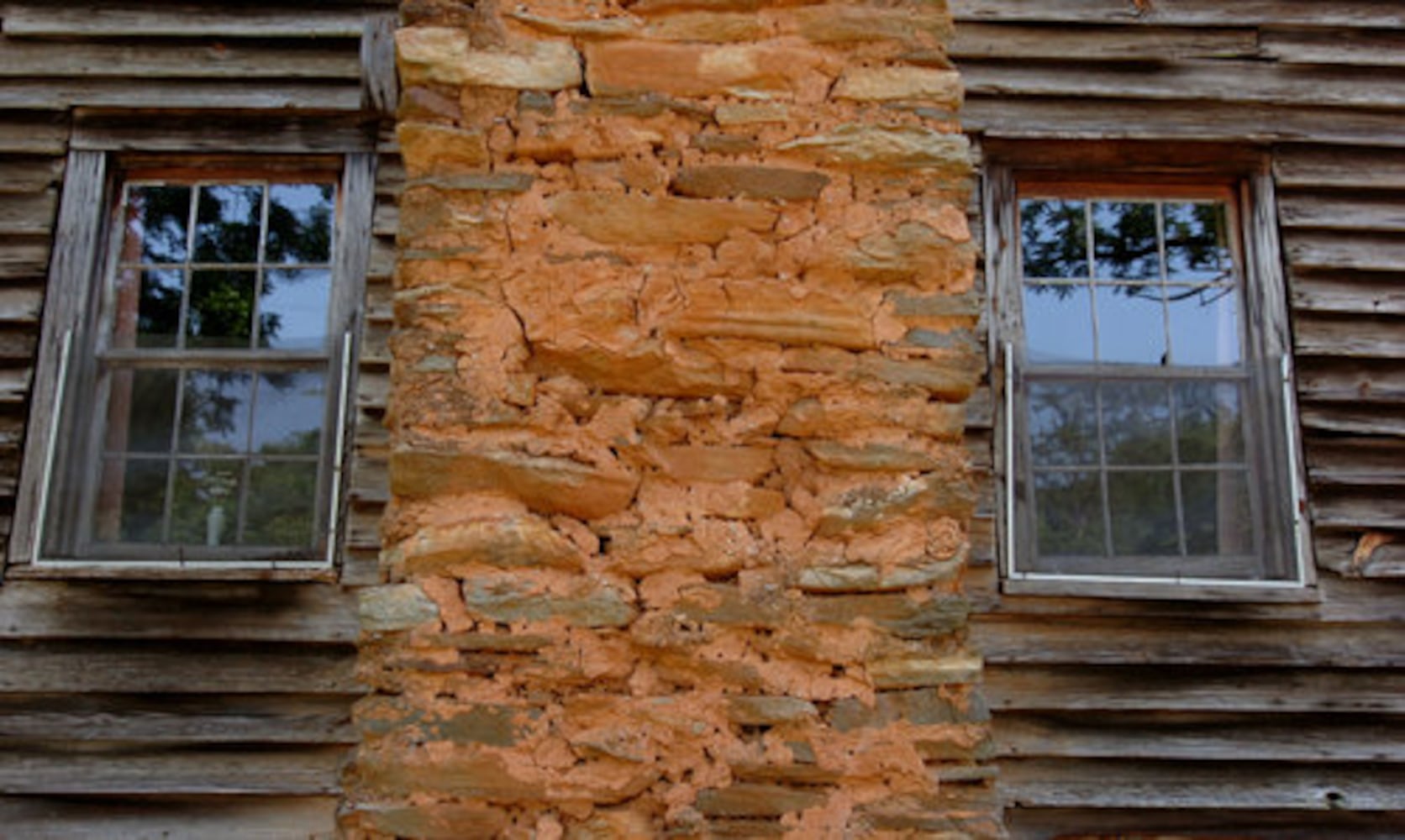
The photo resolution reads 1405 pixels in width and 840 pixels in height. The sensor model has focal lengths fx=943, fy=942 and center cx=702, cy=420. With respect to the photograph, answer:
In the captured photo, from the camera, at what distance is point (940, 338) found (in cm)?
171

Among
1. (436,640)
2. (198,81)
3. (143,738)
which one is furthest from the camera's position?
(198,81)

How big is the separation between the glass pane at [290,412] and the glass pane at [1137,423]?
2929 mm

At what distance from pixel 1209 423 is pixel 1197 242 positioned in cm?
73

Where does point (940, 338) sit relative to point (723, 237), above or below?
below

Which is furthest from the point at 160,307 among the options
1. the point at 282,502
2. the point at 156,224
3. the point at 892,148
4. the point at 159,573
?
the point at 892,148

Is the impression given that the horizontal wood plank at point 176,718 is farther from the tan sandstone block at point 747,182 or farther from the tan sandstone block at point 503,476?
the tan sandstone block at point 747,182

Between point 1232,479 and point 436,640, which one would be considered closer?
point 436,640

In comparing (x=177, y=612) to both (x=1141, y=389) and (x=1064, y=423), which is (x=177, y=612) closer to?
(x=1064, y=423)

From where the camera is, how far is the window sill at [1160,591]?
3.23 metres

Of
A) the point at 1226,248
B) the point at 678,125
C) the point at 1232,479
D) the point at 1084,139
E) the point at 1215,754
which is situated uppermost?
the point at 1084,139

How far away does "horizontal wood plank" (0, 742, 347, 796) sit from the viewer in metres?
3.11

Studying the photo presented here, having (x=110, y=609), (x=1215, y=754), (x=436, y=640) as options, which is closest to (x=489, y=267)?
(x=436, y=640)

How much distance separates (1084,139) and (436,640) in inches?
Result: 124

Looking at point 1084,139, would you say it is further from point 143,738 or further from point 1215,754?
point 143,738
